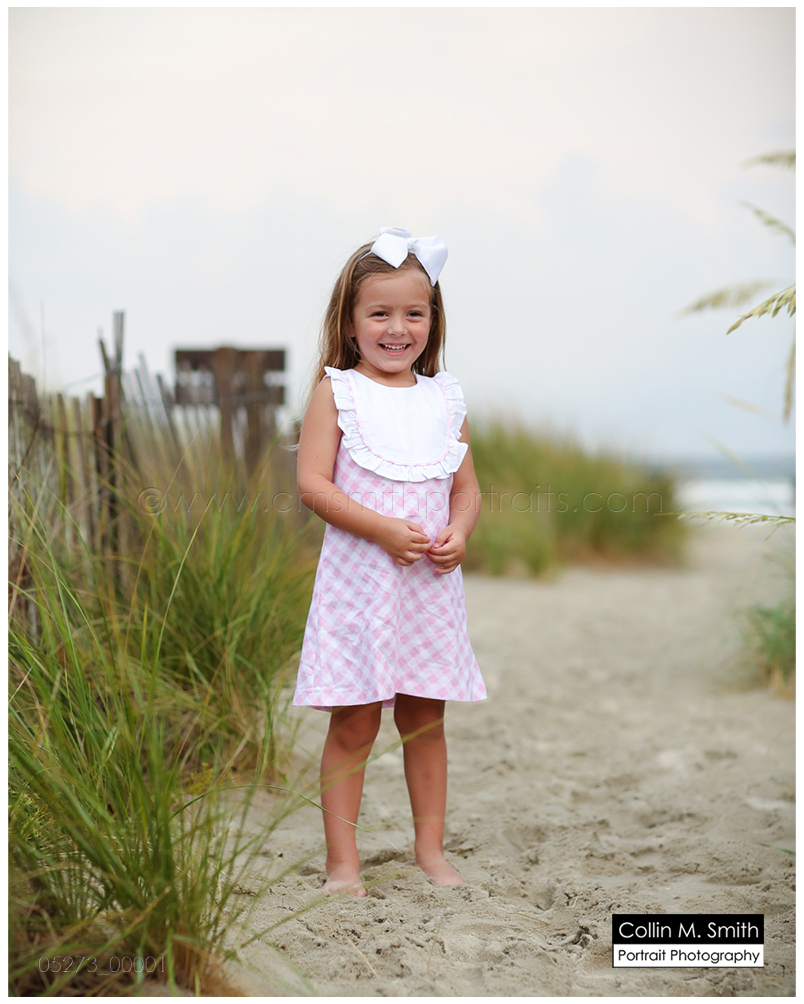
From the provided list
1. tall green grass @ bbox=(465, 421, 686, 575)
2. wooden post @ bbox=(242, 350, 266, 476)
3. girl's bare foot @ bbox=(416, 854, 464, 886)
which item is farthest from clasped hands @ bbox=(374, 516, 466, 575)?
tall green grass @ bbox=(465, 421, 686, 575)

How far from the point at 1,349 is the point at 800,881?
6.20ft

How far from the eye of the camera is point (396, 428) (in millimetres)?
2115

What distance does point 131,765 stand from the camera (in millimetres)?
1576

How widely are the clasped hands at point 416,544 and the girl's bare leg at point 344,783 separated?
0.39m

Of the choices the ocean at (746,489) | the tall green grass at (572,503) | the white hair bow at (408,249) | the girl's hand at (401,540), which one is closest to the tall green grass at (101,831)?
the girl's hand at (401,540)

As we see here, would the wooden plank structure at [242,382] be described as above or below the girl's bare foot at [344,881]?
above

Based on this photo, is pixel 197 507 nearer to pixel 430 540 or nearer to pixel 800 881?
pixel 430 540

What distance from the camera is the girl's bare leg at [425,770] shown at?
2195mm

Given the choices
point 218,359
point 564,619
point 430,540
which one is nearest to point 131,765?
point 430,540

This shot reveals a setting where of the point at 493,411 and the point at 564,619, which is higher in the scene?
the point at 493,411

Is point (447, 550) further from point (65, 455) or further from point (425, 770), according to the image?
point (65, 455)

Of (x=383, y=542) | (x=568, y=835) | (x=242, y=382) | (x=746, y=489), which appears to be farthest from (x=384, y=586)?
(x=242, y=382)

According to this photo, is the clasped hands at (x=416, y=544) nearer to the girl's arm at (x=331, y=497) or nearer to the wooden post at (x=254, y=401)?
the girl's arm at (x=331, y=497)

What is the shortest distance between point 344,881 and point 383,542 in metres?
0.78
